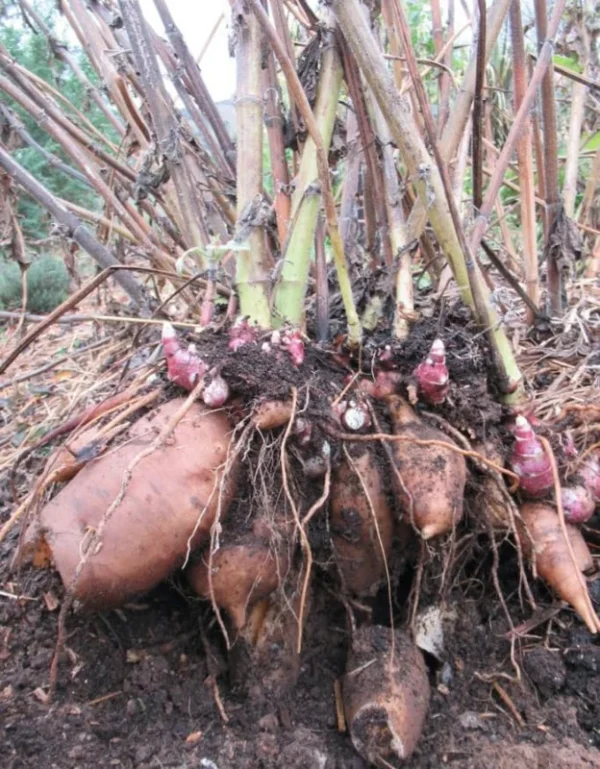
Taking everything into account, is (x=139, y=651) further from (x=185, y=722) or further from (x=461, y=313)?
(x=461, y=313)

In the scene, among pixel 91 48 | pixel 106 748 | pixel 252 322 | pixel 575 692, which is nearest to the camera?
pixel 106 748

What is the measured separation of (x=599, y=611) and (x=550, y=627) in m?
0.10

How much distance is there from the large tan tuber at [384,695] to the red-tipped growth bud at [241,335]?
1.76 feet

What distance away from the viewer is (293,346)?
43.0 inches

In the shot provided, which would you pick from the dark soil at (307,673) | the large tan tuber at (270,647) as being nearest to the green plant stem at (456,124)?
the dark soil at (307,673)

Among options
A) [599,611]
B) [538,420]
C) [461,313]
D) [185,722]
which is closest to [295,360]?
[461,313]

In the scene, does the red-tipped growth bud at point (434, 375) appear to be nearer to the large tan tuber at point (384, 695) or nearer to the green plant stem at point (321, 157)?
the green plant stem at point (321, 157)

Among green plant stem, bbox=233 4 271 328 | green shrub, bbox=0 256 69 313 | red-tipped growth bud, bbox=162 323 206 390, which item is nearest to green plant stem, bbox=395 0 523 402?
green plant stem, bbox=233 4 271 328

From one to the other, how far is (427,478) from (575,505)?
0.32 m

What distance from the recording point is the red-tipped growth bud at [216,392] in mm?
1041

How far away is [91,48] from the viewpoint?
5.02 feet

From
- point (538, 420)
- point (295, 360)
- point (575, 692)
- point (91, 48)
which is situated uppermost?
point (91, 48)

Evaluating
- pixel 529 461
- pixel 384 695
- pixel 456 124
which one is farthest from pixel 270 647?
pixel 456 124

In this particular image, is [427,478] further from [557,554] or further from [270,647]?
[270,647]
